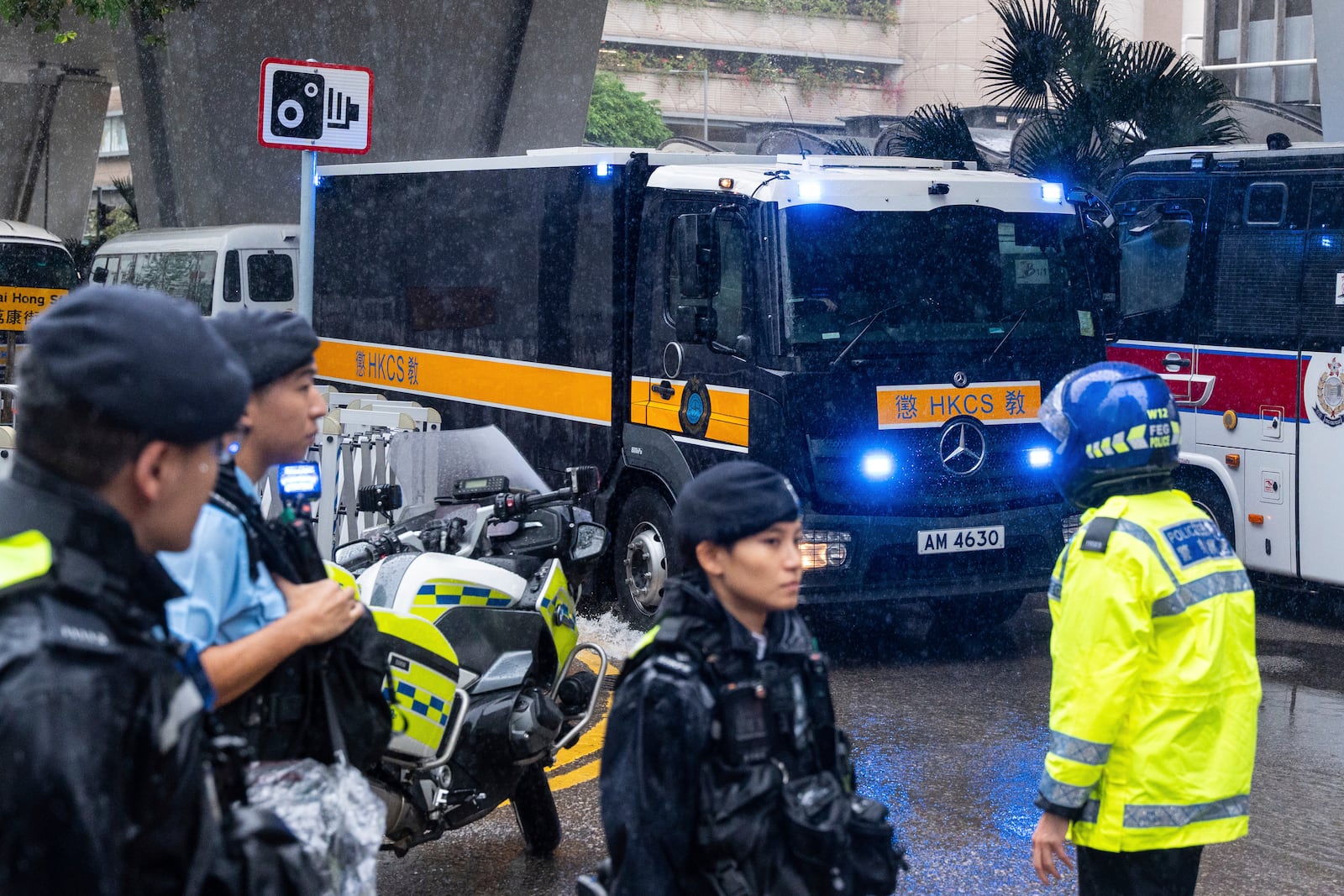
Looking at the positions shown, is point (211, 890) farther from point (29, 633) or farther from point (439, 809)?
point (439, 809)

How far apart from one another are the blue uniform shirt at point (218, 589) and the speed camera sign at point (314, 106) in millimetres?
6267

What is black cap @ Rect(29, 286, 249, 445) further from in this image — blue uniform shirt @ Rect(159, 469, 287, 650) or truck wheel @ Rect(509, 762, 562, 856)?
truck wheel @ Rect(509, 762, 562, 856)

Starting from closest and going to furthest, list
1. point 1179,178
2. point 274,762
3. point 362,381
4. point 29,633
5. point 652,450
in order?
point 29,633 < point 274,762 < point 652,450 < point 1179,178 < point 362,381

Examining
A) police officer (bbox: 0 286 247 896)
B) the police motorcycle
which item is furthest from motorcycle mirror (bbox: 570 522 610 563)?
police officer (bbox: 0 286 247 896)

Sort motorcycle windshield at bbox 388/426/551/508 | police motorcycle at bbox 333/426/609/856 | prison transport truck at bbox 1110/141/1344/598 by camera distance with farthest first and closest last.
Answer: prison transport truck at bbox 1110/141/1344/598, motorcycle windshield at bbox 388/426/551/508, police motorcycle at bbox 333/426/609/856

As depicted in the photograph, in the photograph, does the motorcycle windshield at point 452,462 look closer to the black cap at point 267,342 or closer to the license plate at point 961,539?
the license plate at point 961,539

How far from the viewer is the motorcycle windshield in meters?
6.84

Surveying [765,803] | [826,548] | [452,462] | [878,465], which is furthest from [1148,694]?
[878,465]

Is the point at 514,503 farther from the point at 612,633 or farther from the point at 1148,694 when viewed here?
the point at 612,633

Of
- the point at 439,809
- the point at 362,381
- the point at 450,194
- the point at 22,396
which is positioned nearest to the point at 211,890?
the point at 22,396

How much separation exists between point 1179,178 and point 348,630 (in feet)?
29.4

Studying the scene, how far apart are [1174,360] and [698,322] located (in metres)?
3.87

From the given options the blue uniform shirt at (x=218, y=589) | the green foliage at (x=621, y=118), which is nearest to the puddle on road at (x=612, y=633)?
the blue uniform shirt at (x=218, y=589)

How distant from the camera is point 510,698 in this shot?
4930 millimetres
